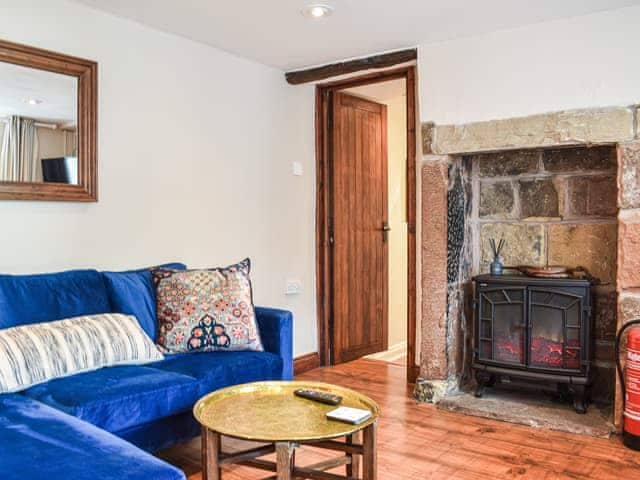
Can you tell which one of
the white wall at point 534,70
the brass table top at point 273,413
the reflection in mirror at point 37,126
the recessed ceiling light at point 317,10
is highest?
the recessed ceiling light at point 317,10

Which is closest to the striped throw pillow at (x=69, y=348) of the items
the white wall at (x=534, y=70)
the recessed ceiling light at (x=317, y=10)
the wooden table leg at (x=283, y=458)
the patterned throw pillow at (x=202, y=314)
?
the patterned throw pillow at (x=202, y=314)

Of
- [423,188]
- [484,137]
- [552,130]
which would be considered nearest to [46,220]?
[423,188]

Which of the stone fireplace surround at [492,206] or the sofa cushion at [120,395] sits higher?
the stone fireplace surround at [492,206]

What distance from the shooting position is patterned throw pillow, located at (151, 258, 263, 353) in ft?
9.32

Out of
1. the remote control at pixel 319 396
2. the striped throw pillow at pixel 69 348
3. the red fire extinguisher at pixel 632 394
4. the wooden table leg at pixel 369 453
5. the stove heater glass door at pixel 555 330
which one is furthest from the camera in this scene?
the stove heater glass door at pixel 555 330

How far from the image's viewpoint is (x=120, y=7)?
9.82ft

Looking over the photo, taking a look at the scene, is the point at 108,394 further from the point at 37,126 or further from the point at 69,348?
the point at 37,126

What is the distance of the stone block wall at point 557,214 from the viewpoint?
340 centimetres

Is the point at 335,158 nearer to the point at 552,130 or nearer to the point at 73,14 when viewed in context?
the point at 552,130

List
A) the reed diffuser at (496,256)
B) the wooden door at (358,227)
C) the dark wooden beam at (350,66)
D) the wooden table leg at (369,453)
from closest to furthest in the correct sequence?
1. the wooden table leg at (369,453)
2. the reed diffuser at (496,256)
3. the dark wooden beam at (350,66)
4. the wooden door at (358,227)

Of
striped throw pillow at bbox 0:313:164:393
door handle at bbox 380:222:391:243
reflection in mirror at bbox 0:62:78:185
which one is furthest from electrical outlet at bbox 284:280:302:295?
reflection in mirror at bbox 0:62:78:185

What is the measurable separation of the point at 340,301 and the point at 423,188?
4.66 feet

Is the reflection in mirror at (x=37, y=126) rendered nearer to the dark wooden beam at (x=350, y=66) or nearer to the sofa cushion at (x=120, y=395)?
the sofa cushion at (x=120, y=395)

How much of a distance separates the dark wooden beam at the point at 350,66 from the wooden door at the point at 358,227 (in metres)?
0.46
